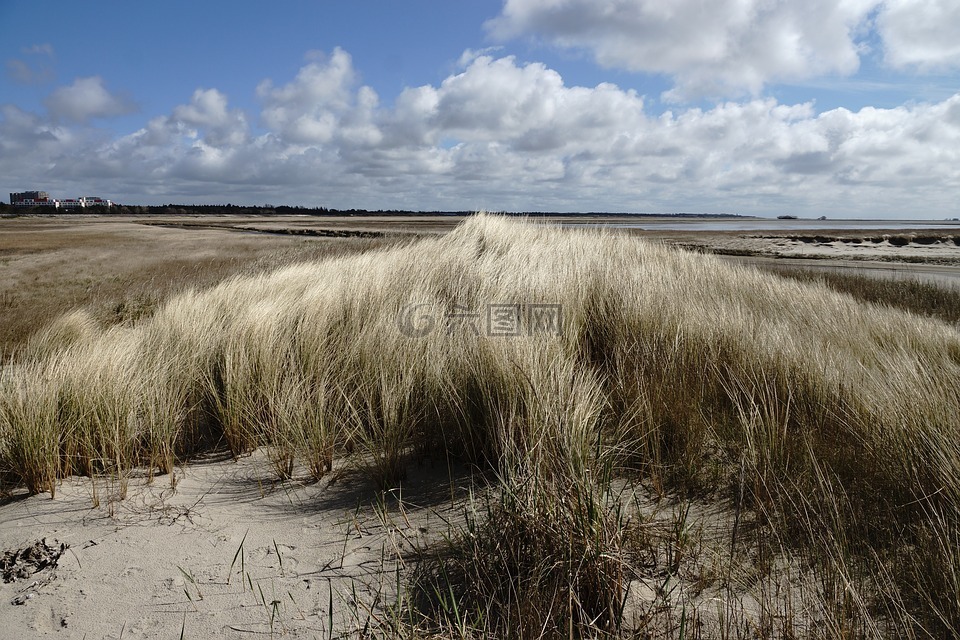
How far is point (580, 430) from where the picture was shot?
7.66 feet

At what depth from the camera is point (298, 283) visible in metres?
6.58

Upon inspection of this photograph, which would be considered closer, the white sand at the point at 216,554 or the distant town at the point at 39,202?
the white sand at the point at 216,554

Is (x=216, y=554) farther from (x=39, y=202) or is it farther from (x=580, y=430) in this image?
(x=39, y=202)

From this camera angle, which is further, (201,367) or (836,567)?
(201,367)

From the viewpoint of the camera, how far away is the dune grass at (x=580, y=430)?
184 cm

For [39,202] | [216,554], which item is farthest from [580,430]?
[39,202]

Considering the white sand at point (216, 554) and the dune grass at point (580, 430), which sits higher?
the dune grass at point (580, 430)

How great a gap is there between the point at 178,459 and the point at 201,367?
90cm

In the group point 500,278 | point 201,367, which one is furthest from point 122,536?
point 500,278

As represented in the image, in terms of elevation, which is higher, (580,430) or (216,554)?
(580,430)

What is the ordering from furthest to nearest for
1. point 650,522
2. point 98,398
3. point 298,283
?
point 298,283, point 98,398, point 650,522

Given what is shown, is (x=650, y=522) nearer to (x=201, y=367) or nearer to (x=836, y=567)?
(x=836, y=567)

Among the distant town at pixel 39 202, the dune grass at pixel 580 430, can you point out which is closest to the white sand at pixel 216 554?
the dune grass at pixel 580 430

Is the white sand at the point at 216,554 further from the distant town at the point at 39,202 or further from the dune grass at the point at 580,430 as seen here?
the distant town at the point at 39,202
